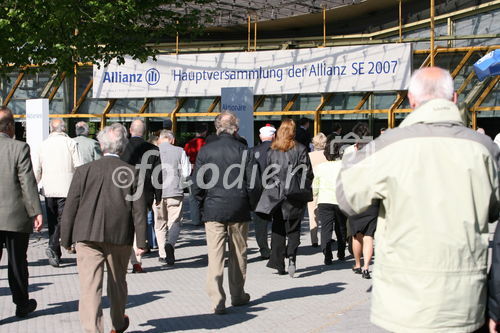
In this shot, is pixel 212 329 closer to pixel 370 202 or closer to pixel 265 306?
pixel 265 306

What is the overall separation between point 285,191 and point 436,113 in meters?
6.94

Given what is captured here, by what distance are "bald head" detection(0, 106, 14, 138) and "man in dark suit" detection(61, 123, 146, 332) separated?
1586mm

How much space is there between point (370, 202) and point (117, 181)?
325 centimetres

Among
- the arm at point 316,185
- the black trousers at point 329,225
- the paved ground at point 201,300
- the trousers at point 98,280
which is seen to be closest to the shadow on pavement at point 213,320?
the paved ground at point 201,300

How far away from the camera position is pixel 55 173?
1141 centimetres

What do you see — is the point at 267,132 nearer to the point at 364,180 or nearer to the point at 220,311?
the point at 220,311

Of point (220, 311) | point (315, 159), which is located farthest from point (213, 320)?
point (315, 159)

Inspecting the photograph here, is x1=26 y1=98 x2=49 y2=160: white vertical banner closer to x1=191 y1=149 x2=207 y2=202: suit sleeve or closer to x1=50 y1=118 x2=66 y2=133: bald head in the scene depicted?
x1=50 y1=118 x2=66 y2=133: bald head

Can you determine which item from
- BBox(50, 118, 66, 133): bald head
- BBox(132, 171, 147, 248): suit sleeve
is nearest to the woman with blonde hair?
BBox(50, 118, 66, 133): bald head

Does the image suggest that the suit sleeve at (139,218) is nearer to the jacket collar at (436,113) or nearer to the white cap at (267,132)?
the jacket collar at (436,113)

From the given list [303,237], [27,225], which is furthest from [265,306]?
[303,237]

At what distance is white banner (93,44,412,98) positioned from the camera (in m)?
24.4

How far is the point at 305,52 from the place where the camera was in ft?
84.4

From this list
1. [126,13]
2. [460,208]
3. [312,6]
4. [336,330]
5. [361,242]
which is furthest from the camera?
[312,6]
